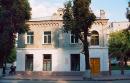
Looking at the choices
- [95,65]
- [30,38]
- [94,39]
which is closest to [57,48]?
[30,38]

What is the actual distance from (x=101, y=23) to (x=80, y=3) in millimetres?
8495

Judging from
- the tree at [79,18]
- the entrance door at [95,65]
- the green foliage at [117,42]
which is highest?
the tree at [79,18]

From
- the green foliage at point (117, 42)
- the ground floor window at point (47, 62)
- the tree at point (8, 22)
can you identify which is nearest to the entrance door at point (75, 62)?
the ground floor window at point (47, 62)

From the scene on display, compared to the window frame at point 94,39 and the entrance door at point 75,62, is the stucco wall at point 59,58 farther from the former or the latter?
the window frame at point 94,39

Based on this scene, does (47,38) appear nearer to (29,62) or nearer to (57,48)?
(57,48)

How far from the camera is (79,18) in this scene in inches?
1577

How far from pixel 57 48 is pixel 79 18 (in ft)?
30.6

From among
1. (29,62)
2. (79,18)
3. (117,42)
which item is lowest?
(29,62)

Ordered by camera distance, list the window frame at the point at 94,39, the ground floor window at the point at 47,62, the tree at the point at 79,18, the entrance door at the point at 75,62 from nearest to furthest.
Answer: the tree at the point at 79,18 < the window frame at the point at 94,39 < the entrance door at the point at 75,62 < the ground floor window at the point at 47,62

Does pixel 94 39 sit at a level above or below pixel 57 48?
above

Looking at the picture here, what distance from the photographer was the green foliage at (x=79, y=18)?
39875mm

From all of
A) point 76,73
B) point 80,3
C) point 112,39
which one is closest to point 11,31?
point 80,3

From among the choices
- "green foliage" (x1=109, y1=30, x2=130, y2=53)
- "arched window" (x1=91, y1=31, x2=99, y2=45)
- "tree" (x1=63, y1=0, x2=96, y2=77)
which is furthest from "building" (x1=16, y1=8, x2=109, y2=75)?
"green foliage" (x1=109, y1=30, x2=130, y2=53)

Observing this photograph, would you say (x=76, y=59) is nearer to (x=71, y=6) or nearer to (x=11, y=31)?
(x=71, y=6)
